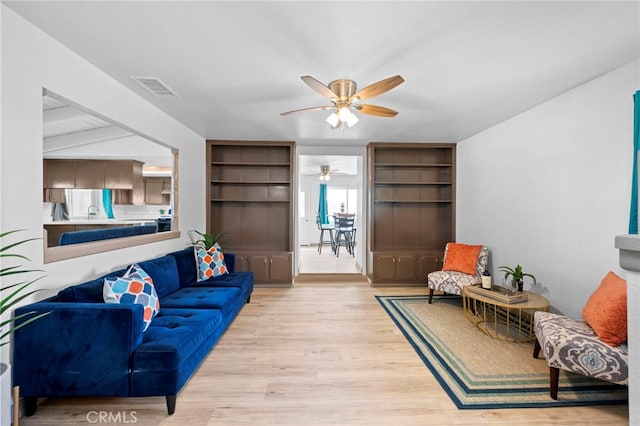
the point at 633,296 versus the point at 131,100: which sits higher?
the point at 131,100

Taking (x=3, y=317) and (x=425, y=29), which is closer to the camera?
(x=3, y=317)

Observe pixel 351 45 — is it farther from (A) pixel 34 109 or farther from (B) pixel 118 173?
(B) pixel 118 173

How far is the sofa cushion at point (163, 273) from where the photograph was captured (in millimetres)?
2744

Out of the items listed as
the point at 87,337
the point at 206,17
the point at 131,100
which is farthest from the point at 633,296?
the point at 131,100

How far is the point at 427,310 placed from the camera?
11.9ft

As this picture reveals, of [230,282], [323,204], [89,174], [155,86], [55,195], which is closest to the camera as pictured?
[155,86]

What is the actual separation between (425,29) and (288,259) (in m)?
3.65

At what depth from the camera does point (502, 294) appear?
9.16ft

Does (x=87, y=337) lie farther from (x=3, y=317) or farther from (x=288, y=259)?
(x=288, y=259)

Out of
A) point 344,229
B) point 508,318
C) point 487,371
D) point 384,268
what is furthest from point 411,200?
point 344,229

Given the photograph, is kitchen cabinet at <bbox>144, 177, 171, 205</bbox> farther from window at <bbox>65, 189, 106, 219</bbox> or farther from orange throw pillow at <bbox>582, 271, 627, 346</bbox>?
orange throw pillow at <bbox>582, 271, 627, 346</bbox>

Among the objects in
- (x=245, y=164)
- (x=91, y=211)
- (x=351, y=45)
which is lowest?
(x=91, y=211)

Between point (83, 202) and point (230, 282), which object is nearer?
point (230, 282)

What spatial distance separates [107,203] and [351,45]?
Result: 5454 mm
